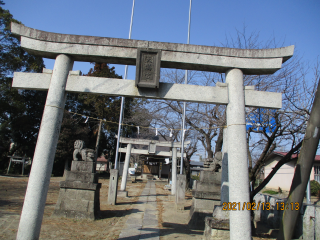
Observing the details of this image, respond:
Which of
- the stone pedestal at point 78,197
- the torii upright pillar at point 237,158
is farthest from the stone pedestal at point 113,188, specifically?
the torii upright pillar at point 237,158

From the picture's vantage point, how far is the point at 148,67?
178 inches

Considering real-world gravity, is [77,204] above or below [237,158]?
below

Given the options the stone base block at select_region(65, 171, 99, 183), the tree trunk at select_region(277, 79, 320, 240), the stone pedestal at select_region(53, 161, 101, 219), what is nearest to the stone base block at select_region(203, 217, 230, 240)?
the tree trunk at select_region(277, 79, 320, 240)

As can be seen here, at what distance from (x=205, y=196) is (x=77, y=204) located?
4251mm

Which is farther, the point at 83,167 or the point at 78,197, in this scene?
the point at 83,167

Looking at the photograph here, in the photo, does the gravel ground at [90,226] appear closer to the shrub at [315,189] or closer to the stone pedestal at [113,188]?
the stone pedestal at [113,188]

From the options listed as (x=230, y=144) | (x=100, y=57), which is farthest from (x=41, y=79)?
(x=230, y=144)

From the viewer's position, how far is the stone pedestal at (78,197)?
7.18 metres

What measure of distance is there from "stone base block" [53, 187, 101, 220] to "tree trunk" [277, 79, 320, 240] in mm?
5389

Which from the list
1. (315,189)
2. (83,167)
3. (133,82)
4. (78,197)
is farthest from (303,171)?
(315,189)

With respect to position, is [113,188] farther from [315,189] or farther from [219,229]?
[315,189]

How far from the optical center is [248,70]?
4.74 m

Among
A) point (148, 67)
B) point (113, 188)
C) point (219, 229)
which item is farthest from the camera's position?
point (113, 188)

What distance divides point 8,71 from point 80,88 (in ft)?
47.3
